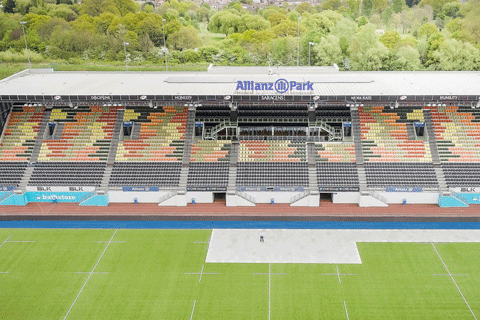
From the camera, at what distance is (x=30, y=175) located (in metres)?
46.8

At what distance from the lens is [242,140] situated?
49.4 metres

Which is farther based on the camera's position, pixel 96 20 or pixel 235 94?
pixel 96 20

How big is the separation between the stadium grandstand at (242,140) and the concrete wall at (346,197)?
0.11m

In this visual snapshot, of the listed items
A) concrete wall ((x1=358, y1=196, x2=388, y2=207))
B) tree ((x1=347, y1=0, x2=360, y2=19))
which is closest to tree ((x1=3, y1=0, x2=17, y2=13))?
tree ((x1=347, y1=0, x2=360, y2=19))

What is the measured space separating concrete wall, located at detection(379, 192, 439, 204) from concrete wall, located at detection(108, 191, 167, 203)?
23267 mm

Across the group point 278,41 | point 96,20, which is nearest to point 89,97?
point 278,41

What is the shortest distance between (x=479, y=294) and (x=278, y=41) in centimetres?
7503

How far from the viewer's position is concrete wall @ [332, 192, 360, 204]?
1754 inches

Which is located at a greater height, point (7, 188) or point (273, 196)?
point (7, 188)

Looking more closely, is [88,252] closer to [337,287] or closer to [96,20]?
[337,287]

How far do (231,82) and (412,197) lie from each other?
23.3m

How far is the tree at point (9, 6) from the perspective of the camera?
118m

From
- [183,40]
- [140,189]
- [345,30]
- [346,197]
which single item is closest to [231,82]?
[140,189]

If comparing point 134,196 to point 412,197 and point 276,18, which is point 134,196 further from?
point 276,18
